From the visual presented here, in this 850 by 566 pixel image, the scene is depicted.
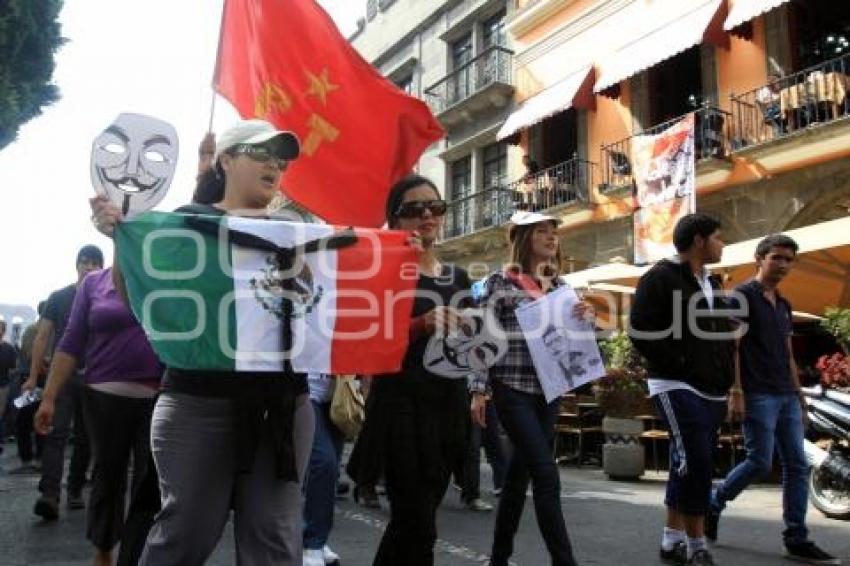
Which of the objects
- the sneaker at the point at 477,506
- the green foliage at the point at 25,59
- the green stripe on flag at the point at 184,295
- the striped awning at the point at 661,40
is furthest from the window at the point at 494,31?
the green stripe on flag at the point at 184,295

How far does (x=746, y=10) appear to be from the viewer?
13.4 meters

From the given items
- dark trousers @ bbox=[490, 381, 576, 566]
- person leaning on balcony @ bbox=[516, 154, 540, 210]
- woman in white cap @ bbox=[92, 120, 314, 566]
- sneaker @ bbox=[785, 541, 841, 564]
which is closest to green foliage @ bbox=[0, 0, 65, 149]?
person leaning on balcony @ bbox=[516, 154, 540, 210]

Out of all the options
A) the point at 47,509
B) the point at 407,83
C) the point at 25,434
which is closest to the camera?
the point at 47,509

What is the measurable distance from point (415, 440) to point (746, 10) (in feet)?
41.9

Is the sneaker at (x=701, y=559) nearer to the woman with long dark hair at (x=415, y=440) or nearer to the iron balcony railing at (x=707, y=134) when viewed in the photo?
the woman with long dark hair at (x=415, y=440)

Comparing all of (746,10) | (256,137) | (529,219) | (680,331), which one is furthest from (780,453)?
(746,10)

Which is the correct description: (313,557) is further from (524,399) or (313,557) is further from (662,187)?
(662,187)

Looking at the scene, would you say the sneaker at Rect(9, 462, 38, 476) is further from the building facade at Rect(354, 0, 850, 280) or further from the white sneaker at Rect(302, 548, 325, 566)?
the building facade at Rect(354, 0, 850, 280)

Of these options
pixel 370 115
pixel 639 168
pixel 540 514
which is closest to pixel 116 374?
pixel 540 514

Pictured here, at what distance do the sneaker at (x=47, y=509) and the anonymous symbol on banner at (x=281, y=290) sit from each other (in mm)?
3963

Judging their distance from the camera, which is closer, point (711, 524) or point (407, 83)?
point (711, 524)

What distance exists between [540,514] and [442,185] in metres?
20.3

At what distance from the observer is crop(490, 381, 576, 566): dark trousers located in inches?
146

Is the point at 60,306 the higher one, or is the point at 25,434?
the point at 60,306
